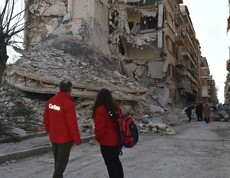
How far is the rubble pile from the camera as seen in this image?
9266mm

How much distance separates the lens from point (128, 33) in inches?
929

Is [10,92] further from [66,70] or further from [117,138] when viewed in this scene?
[117,138]

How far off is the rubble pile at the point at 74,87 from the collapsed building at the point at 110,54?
5 cm

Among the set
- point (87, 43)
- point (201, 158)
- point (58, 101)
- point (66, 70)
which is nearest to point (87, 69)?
point (66, 70)

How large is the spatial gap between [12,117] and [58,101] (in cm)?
645

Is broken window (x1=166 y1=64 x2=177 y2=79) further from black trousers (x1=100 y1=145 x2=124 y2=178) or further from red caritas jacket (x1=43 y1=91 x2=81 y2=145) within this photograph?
red caritas jacket (x1=43 y1=91 x2=81 y2=145)

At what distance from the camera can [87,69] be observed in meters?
16.0

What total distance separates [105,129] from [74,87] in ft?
33.3

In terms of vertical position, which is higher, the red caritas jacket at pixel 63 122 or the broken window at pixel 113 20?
the broken window at pixel 113 20

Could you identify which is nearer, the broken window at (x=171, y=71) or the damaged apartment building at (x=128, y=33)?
the damaged apartment building at (x=128, y=33)

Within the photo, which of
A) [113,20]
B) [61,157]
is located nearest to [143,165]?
[61,157]

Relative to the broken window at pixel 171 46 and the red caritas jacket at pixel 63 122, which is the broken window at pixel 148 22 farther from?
the red caritas jacket at pixel 63 122

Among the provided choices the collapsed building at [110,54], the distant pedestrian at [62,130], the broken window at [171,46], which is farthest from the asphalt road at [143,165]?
the broken window at [171,46]

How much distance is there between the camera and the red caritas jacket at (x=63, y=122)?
2.93 metres
